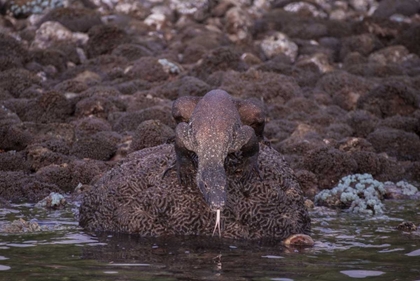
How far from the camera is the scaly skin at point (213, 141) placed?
9922 millimetres

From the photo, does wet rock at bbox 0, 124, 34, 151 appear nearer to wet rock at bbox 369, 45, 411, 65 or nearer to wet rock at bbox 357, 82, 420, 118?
wet rock at bbox 357, 82, 420, 118

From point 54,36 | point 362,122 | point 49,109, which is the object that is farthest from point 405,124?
point 54,36

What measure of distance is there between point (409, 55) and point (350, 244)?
23.8 m

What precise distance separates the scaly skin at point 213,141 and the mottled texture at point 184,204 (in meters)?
0.62

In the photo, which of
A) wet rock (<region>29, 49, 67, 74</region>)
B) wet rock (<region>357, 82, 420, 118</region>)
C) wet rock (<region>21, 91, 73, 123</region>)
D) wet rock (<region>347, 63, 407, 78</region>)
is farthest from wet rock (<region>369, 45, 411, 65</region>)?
wet rock (<region>21, 91, 73, 123</region>)

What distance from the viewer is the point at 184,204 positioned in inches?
457

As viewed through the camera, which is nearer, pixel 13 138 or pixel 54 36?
pixel 13 138

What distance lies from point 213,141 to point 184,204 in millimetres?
1642

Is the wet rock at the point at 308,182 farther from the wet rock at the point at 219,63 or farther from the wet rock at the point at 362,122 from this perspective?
the wet rock at the point at 219,63

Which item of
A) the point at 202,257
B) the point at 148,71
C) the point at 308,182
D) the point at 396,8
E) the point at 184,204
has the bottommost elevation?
the point at 202,257

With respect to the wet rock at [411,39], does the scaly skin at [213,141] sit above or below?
below

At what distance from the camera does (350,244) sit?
1188 cm

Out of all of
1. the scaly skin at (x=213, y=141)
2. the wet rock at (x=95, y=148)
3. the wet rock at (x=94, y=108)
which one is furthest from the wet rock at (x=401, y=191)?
the wet rock at (x=94, y=108)

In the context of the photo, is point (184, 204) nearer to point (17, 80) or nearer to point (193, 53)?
point (17, 80)
